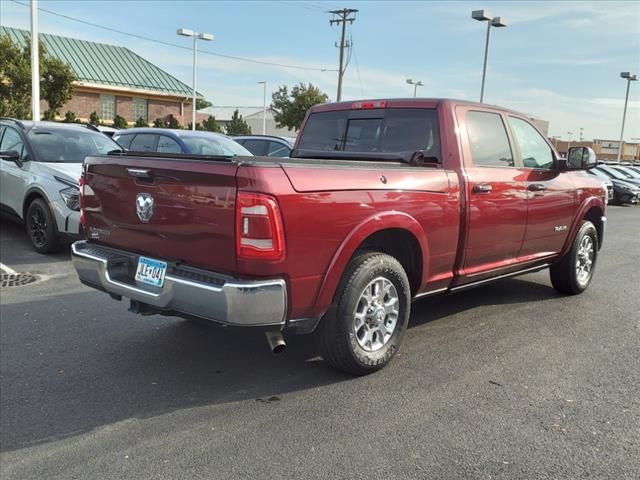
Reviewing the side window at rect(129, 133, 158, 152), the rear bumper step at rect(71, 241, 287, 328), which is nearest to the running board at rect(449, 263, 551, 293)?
the rear bumper step at rect(71, 241, 287, 328)

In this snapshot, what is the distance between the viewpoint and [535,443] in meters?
3.13

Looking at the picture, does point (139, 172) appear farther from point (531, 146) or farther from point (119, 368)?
point (531, 146)

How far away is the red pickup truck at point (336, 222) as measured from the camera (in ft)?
10.6

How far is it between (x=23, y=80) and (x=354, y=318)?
27732 mm

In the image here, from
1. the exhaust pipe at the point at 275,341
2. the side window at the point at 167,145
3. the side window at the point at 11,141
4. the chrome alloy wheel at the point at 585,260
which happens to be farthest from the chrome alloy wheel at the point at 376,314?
the side window at the point at 167,145

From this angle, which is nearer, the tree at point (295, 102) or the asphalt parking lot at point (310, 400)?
the asphalt parking lot at point (310, 400)

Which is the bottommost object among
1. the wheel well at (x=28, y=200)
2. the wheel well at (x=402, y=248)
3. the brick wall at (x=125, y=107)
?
the wheel well at (x=28, y=200)

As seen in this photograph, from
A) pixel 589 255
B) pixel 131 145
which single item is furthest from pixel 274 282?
pixel 131 145

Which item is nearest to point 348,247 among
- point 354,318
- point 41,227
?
point 354,318

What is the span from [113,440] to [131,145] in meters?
8.60

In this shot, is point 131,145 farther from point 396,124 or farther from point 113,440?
point 113,440

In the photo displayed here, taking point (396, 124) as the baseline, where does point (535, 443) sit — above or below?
below

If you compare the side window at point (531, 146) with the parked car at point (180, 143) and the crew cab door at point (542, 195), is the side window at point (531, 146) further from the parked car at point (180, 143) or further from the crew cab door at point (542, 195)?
the parked car at point (180, 143)

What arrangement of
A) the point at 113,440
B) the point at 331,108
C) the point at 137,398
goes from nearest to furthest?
the point at 113,440 → the point at 137,398 → the point at 331,108
